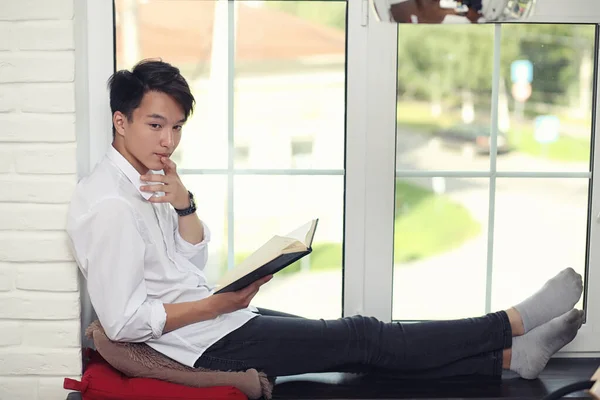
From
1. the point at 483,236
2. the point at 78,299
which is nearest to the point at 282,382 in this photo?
the point at 78,299

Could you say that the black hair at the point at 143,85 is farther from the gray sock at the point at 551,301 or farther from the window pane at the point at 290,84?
the gray sock at the point at 551,301

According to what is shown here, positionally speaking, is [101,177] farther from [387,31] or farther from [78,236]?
[387,31]

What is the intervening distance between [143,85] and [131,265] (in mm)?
492

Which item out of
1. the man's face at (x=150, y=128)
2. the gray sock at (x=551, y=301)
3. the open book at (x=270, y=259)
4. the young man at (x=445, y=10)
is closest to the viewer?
the young man at (x=445, y=10)

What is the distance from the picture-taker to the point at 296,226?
264 centimetres

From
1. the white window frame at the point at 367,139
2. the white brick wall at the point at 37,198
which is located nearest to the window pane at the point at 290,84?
the white window frame at the point at 367,139

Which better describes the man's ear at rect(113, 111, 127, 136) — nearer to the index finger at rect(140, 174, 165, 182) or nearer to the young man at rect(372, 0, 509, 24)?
the index finger at rect(140, 174, 165, 182)

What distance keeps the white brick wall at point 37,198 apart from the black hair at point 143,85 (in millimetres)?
150

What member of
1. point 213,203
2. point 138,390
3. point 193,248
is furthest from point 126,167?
point 138,390

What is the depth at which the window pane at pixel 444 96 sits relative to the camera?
2.56m

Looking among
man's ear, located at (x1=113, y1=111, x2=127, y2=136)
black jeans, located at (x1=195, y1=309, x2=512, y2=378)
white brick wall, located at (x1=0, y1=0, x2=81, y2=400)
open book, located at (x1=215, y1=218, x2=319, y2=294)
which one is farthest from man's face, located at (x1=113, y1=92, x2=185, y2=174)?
black jeans, located at (x1=195, y1=309, x2=512, y2=378)

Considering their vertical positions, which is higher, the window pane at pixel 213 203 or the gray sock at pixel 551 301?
the window pane at pixel 213 203

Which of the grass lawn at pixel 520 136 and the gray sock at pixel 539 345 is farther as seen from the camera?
the grass lawn at pixel 520 136

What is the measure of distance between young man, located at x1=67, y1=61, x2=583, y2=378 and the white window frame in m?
0.25
